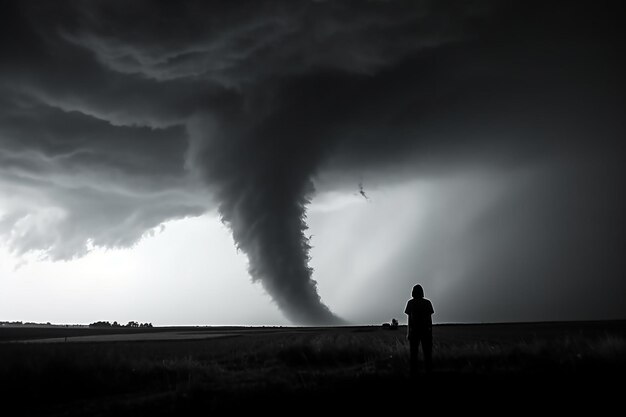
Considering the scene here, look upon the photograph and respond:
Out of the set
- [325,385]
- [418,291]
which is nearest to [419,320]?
[418,291]

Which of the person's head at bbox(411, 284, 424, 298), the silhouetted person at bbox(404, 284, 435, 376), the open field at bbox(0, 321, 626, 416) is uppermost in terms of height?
the person's head at bbox(411, 284, 424, 298)

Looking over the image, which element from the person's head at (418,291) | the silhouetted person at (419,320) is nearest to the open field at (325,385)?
the silhouetted person at (419,320)

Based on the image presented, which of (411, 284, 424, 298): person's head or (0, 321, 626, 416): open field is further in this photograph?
A: (411, 284, 424, 298): person's head

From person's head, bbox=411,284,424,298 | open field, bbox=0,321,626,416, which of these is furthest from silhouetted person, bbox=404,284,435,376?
open field, bbox=0,321,626,416

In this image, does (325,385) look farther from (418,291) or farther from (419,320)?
(418,291)

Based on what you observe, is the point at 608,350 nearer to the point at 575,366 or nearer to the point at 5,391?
the point at 575,366

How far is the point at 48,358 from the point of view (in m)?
18.4

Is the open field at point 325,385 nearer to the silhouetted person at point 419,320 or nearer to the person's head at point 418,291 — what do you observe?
the silhouetted person at point 419,320

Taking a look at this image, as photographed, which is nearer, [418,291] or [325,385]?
[325,385]

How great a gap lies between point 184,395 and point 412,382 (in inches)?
220

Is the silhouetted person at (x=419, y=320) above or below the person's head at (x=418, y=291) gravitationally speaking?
below

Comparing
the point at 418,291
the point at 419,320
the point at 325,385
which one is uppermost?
the point at 418,291

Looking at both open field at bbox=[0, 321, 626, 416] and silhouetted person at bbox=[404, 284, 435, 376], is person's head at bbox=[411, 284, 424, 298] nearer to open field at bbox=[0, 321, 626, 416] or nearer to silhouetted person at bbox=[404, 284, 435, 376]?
silhouetted person at bbox=[404, 284, 435, 376]

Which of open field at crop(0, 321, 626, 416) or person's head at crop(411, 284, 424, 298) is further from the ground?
person's head at crop(411, 284, 424, 298)
